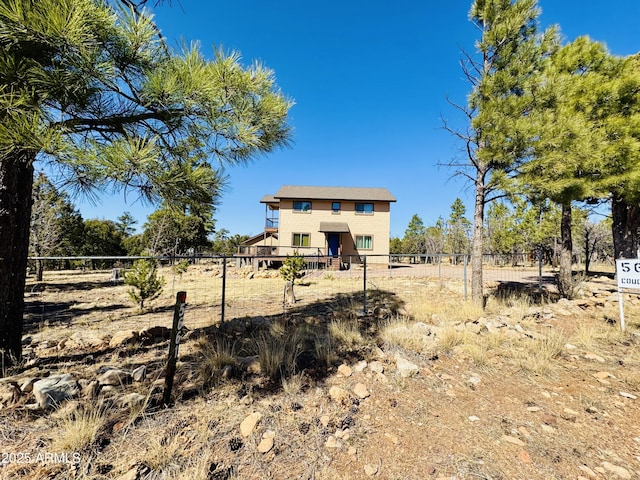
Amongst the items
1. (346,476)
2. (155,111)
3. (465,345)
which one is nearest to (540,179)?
(465,345)

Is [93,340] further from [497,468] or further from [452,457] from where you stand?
[497,468]

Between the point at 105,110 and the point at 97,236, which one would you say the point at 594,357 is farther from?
the point at 97,236

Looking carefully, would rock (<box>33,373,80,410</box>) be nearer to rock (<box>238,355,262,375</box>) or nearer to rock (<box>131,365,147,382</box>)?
rock (<box>131,365,147,382</box>)

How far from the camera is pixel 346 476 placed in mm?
1927

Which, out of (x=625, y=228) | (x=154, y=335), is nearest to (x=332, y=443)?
(x=154, y=335)

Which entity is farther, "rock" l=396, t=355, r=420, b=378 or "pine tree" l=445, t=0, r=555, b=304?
"pine tree" l=445, t=0, r=555, b=304

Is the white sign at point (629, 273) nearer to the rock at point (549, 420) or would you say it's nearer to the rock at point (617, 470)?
the rock at point (549, 420)

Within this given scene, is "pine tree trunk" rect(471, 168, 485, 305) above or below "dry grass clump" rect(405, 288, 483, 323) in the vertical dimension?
above

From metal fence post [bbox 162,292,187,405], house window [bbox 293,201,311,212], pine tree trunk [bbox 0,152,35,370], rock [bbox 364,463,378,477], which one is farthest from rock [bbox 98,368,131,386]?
house window [bbox 293,201,311,212]

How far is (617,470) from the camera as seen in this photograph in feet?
6.56

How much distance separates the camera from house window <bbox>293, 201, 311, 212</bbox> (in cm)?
2434

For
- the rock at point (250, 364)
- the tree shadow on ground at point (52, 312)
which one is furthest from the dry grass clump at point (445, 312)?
the tree shadow on ground at point (52, 312)

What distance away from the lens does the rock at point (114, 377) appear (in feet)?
9.84

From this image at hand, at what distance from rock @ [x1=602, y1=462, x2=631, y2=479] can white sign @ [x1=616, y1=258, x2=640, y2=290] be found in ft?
16.0
